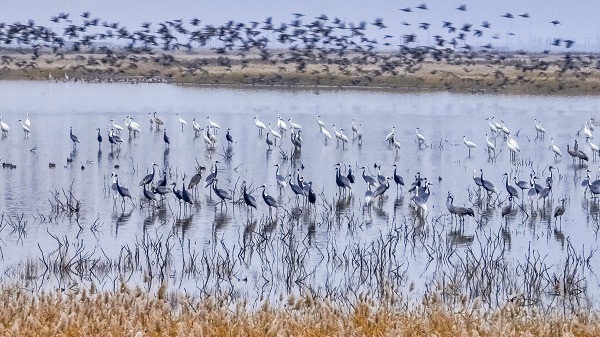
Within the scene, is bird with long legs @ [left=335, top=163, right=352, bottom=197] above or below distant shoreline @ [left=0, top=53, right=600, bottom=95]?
above

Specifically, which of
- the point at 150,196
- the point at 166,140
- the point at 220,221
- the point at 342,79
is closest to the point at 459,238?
the point at 220,221

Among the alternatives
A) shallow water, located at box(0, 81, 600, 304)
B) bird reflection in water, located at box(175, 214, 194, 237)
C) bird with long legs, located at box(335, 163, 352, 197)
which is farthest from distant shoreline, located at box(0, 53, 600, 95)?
bird reflection in water, located at box(175, 214, 194, 237)

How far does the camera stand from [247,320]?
24.8ft

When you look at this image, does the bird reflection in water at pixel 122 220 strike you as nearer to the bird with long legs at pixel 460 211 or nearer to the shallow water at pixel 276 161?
the shallow water at pixel 276 161

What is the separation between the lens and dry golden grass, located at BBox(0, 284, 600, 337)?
693cm

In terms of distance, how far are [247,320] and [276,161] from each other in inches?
530

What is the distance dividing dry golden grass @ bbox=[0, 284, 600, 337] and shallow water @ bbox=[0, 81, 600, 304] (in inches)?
97.6

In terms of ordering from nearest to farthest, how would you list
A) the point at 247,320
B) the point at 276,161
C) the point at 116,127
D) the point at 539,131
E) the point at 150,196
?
the point at 247,320 → the point at 150,196 → the point at 276,161 → the point at 116,127 → the point at 539,131

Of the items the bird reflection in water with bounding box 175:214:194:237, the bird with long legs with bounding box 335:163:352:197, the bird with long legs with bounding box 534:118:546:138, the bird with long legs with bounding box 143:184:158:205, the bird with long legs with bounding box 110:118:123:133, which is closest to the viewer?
the bird reflection in water with bounding box 175:214:194:237

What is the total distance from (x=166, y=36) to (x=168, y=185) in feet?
58.6

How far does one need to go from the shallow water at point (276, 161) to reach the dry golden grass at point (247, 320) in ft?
8.14

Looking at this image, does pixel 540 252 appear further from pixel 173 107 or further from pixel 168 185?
pixel 173 107

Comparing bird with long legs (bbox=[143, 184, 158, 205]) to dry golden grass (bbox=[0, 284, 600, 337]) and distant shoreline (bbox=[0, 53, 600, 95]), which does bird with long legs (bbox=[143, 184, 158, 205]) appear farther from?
distant shoreline (bbox=[0, 53, 600, 95])

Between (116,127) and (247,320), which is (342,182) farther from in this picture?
(116,127)
